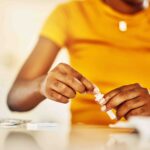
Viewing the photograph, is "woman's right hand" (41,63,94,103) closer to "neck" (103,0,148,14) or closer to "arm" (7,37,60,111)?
"arm" (7,37,60,111)

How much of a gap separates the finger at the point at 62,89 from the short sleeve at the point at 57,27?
5.1 inches

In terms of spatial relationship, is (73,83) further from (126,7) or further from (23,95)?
(126,7)

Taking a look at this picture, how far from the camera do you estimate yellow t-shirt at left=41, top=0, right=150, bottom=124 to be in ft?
3.86

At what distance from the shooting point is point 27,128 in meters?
1.15

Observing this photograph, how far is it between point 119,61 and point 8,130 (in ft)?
1.31

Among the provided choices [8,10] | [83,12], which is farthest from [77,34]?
[8,10]

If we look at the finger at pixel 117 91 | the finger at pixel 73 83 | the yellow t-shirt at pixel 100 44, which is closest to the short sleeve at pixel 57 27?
the yellow t-shirt at pixel 100 44

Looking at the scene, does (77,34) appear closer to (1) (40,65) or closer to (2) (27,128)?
(1) (40,65)

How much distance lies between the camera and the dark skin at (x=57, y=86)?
3.79 feet

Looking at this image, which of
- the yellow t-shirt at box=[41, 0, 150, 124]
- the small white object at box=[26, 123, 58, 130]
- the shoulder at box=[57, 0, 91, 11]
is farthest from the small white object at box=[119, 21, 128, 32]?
the small white object at box=[26, 123, 58, 130]

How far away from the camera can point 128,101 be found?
3.80 feet

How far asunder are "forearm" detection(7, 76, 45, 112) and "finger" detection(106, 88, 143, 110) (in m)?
0.23

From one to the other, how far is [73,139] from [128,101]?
26 cm

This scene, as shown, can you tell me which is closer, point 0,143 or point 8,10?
point 0,143
